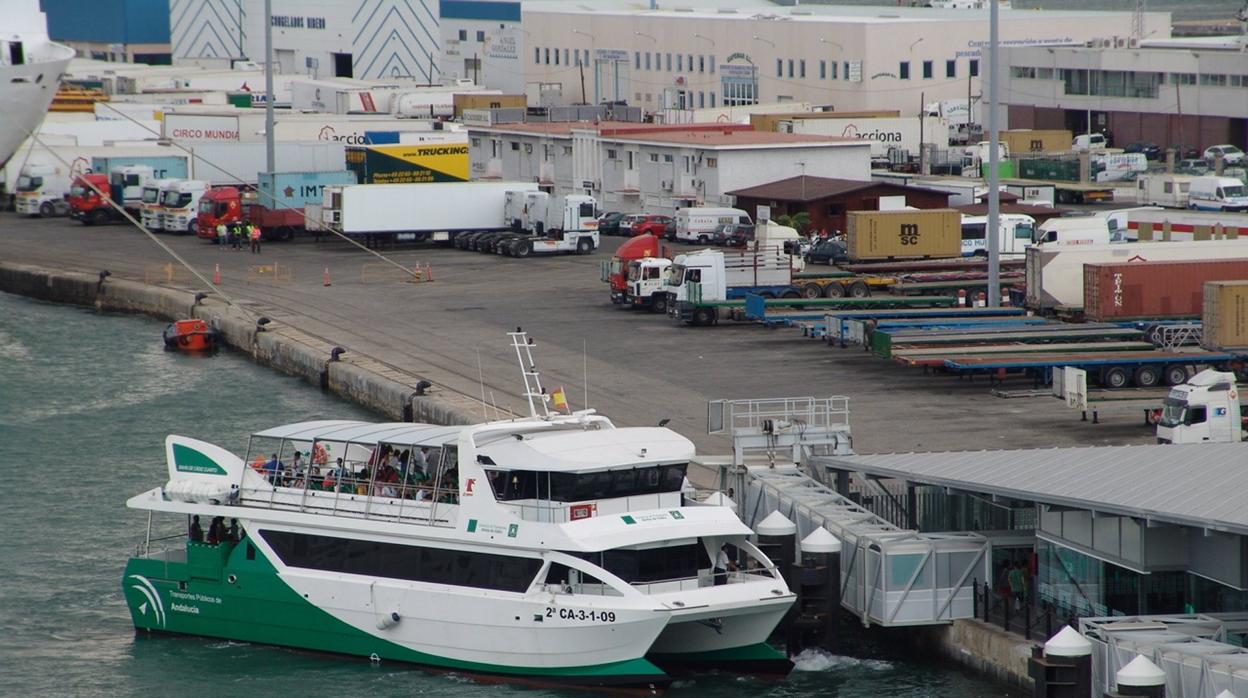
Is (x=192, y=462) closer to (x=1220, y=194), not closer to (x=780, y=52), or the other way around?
(x=1220, y=194)

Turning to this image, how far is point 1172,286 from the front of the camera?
178 feet

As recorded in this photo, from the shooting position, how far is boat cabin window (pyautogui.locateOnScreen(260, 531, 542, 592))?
28.7 meters

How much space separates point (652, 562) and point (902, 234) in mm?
41844

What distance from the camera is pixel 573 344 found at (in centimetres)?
5553

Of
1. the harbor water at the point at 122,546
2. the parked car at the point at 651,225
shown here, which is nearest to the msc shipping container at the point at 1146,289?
the harbor water at the point at 122,546

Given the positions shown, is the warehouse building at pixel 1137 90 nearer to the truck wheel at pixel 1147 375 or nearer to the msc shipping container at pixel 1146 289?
the msc shipping container at pixel 1146 289

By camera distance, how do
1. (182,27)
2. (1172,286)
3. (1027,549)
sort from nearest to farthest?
(1027,549) → (1172,286) → (182,27)

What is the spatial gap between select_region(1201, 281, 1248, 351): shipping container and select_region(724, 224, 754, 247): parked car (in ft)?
98.1

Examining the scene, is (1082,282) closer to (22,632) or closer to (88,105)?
(22,632)

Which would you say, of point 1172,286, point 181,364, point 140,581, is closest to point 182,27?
point 181,364

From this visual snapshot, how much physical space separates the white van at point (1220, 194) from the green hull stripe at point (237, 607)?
61553mm

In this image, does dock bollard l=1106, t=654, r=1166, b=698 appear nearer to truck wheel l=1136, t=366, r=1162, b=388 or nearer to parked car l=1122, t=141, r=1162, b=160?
truck wheel l=1136, t=366, r=1162, b=388

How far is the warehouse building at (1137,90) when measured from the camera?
105 m

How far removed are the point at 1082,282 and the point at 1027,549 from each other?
28.6 meters
